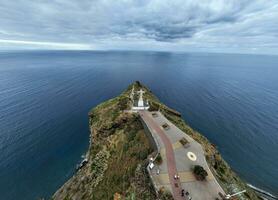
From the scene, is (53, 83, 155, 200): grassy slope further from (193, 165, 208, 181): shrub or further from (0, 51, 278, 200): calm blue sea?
(0, 51, 278, 200): calm blue sea

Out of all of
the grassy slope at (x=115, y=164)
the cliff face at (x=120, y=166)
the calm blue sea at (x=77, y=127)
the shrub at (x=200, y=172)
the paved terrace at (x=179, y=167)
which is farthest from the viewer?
the calm blue sea at (x=77, y=127)

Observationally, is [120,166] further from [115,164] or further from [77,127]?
[77,127]

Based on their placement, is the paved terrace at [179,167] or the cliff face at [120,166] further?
the cliff face at [120,166]

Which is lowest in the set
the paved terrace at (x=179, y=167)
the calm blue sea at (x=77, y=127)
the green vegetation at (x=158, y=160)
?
the calm blue sea at (x=77, y=127)

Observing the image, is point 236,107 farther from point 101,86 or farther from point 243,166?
point 101,86

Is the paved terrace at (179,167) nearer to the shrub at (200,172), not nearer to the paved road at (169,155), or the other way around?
the paved road at (169,155)

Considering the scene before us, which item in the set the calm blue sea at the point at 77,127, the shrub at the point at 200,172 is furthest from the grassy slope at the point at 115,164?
the calm blue sea at the point at 77,127

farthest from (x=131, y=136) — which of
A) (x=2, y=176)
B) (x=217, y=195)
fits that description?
(x=2, y=176)

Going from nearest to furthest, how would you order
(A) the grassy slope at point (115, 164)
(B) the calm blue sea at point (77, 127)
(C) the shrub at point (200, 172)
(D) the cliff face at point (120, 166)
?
(C) the shrub at point (200, 172), (D) the cliff face at point (120, 166), (A) the grassy slope at point (115, 164), (B) the calm blue sea at point (77, 127)
